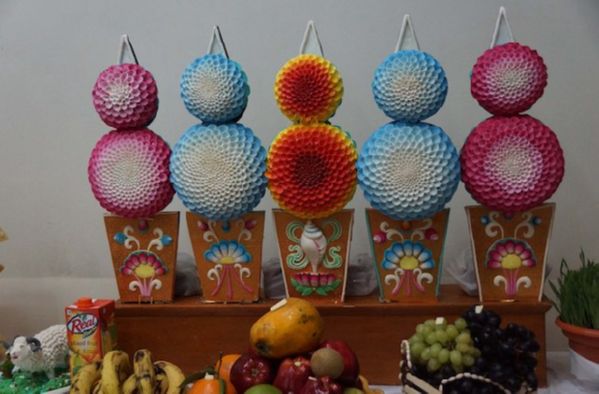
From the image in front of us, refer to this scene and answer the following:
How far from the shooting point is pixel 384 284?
1.44 m

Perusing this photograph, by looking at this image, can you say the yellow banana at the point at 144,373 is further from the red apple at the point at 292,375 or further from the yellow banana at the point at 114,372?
the red apple at the point at 292,375

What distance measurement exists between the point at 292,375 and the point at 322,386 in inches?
3.5

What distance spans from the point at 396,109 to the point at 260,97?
58cm

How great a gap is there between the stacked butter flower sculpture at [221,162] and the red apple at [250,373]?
12.0 inches

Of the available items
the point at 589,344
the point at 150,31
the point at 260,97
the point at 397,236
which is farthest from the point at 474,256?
the point at 150,31

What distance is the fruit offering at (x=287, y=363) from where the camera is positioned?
1.14 meters

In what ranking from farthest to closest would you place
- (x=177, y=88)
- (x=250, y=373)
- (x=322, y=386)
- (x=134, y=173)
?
(x=177, y=88) < (x=134, y=173) < (x=250, y=373) < (x=322, y=386)

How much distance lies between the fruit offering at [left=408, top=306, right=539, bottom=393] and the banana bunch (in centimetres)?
45

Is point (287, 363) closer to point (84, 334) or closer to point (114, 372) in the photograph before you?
point (114, 372)

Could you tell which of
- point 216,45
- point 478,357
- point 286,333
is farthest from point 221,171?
point 478,357

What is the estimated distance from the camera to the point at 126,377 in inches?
49.6

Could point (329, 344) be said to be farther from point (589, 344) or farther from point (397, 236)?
point (589, 344)

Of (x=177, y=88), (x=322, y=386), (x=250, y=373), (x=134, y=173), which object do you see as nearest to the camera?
(x=322, y=386)

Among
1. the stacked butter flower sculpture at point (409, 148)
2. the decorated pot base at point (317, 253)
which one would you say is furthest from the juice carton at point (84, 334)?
the stacked butter flower sculpture at point (409, 148)
